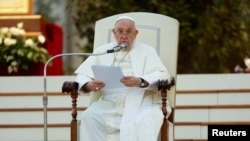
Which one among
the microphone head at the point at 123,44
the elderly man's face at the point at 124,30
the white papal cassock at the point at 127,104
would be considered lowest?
the white papal cassock at the point at 127,104

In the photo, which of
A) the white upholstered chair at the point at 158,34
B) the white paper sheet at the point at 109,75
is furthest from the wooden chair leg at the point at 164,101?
the white upholstered chair at the point at 158,34

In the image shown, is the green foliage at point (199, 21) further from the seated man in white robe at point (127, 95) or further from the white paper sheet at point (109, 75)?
the white paper sheet at point (109, 75)

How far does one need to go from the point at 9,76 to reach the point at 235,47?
3465 mm

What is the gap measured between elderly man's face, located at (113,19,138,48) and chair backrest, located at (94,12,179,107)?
371mm

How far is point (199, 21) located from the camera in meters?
8.95

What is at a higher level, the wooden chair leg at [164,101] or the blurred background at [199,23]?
the blurred background at [199,23]

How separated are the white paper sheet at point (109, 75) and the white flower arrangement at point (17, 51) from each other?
230cm

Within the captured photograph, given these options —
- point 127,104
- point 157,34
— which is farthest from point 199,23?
point 127,104

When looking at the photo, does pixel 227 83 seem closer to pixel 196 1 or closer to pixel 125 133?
pixel 125 133

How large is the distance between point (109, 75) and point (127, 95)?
0.26 metres

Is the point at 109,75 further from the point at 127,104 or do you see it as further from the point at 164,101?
the point at 164,101

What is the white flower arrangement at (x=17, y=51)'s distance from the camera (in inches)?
267

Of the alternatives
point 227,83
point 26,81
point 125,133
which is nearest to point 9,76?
point 26,81

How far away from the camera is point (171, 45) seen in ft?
16.7
